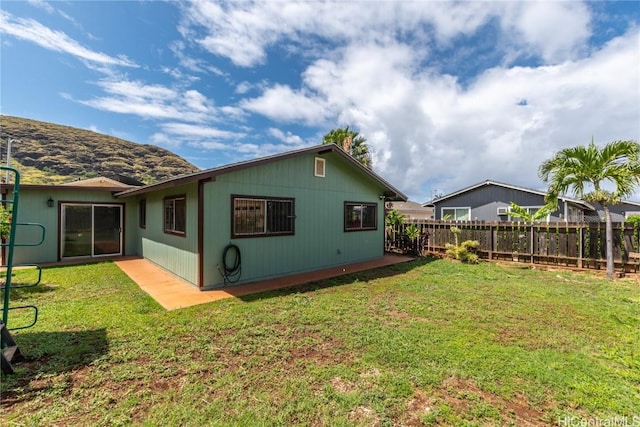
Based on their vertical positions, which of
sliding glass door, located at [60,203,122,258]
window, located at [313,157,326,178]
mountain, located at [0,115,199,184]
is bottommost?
sliding glass door, located at [60,203,122,258]

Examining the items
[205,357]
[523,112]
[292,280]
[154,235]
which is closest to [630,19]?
[523,112]

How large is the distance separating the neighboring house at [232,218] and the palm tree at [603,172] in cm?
530

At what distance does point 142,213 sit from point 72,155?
57.4 m

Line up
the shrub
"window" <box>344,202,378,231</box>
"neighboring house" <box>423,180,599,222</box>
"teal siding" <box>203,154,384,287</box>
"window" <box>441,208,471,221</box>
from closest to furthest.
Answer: "teal siding" <box>203,154,384,287</box> < "window" <box>344,202,378,231</box> < the shrub < "neighboring house" <box>423,180,599,222</box> < "window" <box>441,208,471,221</box>

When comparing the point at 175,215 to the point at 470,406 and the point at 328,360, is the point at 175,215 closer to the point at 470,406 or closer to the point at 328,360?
the point at 328,360

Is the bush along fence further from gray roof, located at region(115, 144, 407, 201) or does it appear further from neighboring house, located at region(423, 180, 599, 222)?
neighboring house, located at region(423, 180, 599, 222)

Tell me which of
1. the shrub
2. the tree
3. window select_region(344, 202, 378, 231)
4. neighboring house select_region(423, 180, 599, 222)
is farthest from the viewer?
the tree

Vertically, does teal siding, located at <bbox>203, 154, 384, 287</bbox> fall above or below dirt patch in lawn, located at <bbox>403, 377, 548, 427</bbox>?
above

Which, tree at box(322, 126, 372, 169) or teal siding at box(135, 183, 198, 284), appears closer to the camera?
teal siding at box(135, 183, 198, 284)

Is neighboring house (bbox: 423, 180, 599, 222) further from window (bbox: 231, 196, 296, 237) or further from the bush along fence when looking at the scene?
window (bbox: 231, 196, 296, 237)

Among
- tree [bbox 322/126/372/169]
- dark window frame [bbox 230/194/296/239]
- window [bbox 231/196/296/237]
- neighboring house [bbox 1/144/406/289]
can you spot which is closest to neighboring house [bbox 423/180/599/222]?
tree [bbox 322/126/372/169]

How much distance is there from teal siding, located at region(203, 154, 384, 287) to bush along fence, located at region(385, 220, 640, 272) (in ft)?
9.54

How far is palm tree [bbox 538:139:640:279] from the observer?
7770 mm

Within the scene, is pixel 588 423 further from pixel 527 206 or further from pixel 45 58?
pixel 45 58
